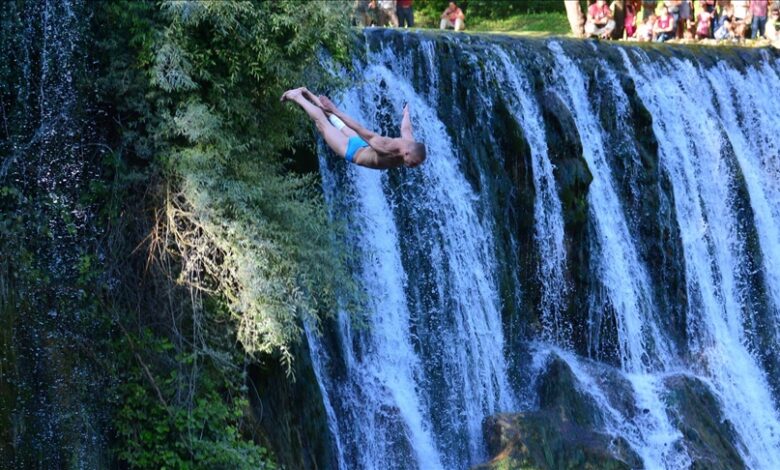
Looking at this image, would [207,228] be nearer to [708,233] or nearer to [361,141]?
[361,141]

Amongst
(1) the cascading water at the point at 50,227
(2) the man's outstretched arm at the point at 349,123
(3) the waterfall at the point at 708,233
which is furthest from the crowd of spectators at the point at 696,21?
(2) the man's outstretched arm at the point at 349,123

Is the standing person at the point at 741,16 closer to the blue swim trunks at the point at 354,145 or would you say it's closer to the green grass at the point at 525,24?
the green grass at the point at 525,24

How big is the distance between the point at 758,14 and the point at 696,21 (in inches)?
45.1

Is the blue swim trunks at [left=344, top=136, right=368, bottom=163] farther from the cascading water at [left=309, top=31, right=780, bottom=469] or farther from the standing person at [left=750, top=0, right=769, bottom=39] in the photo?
the standing person at [left=750, top=0, right=769, bottom=39]

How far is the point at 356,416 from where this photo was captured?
38.3 ft

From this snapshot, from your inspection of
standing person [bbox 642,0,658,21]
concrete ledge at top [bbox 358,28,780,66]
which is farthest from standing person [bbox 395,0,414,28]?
standing person [bbox 642,0,658,21]

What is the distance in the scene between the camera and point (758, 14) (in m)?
23.3

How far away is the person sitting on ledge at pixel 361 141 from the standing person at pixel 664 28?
49.9ft

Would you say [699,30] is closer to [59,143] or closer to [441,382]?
[441,382]

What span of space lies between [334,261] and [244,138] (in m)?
1.29

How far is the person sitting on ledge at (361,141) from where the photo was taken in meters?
8.27

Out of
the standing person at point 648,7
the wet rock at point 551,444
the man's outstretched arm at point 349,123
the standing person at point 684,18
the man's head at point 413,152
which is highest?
the standing person at point 648,7

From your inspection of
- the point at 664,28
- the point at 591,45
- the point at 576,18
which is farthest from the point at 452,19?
the point at 591,45

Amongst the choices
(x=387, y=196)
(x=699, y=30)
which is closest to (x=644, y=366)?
(x=387, y=196)
